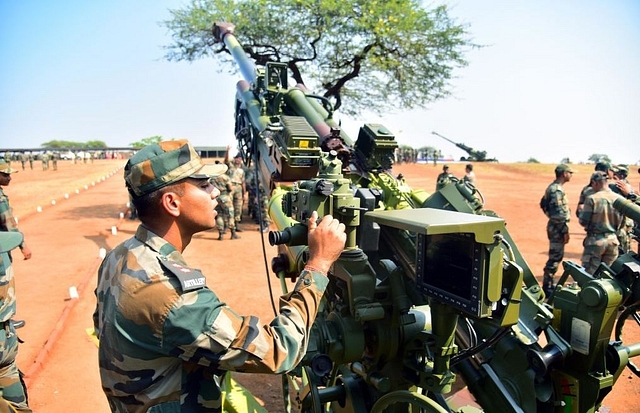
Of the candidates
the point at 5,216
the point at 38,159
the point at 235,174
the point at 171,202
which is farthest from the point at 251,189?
the point at 38,159

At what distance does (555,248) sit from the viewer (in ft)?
24.9

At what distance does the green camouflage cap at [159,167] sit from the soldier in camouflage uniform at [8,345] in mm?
2295

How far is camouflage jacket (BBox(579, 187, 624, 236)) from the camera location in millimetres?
6781

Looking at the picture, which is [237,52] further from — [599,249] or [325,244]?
[599,249]

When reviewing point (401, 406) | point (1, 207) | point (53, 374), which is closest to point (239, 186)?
point (1, 207)

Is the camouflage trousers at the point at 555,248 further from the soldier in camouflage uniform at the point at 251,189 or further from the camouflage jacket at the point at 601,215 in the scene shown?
the soldier in camouflage uniform at the point at 251,189

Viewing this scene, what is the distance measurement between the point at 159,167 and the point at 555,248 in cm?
734

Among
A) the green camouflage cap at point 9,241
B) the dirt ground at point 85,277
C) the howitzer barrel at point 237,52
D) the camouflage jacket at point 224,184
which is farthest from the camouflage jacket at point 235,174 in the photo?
the green camouflage cap at point 9,241

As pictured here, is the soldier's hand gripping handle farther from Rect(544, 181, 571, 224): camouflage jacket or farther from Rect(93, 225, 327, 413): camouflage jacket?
Rect(544, 181, 571, 224): camouflage jacket

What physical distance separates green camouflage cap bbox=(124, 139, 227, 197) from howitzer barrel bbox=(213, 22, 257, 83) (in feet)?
15.0

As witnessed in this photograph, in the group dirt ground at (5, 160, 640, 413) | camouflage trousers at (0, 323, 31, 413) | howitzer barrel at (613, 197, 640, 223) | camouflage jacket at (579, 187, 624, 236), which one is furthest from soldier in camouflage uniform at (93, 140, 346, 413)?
camouflage jacket at (579, 187, 624, 236)

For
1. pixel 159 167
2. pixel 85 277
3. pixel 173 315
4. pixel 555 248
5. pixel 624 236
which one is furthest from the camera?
pixel 85 277

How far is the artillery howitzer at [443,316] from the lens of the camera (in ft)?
7.18

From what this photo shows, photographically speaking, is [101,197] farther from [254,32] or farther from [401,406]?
[401,406]
